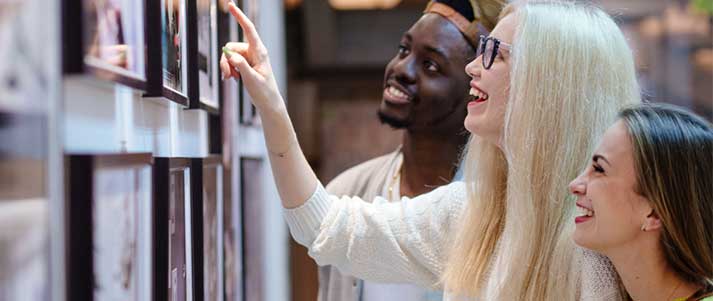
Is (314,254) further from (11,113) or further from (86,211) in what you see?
(11,113)

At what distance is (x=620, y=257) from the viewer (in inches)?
74.2

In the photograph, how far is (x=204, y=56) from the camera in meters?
2.02

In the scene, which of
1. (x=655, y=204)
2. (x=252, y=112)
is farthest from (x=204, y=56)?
(x=252, y=112)

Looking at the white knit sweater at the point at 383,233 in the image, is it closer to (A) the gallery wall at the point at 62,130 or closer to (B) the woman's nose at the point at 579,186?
(A) the gallery wall at the point at 62,130

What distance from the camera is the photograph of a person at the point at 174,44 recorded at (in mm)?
1543

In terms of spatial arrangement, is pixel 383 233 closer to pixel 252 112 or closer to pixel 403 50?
pixel 403 50

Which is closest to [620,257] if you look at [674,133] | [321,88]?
[674,133]

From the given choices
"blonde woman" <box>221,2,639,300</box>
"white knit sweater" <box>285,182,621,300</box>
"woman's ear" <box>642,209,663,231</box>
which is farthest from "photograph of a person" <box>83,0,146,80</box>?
"woman's ear" <box>642,209,663,231</box>

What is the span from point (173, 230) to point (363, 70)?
6.06m

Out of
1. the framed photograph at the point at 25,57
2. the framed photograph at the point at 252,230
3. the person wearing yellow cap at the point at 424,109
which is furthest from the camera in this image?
the framed photograph at the point at 252,230

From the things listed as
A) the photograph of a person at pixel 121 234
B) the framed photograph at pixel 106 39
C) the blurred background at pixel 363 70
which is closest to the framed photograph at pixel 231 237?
the photograph of a person at pixel 121 234

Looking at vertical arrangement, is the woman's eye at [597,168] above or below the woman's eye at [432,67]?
below

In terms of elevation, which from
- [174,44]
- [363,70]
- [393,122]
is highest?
[363,70]

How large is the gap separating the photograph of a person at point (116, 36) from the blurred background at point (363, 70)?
5.72m
